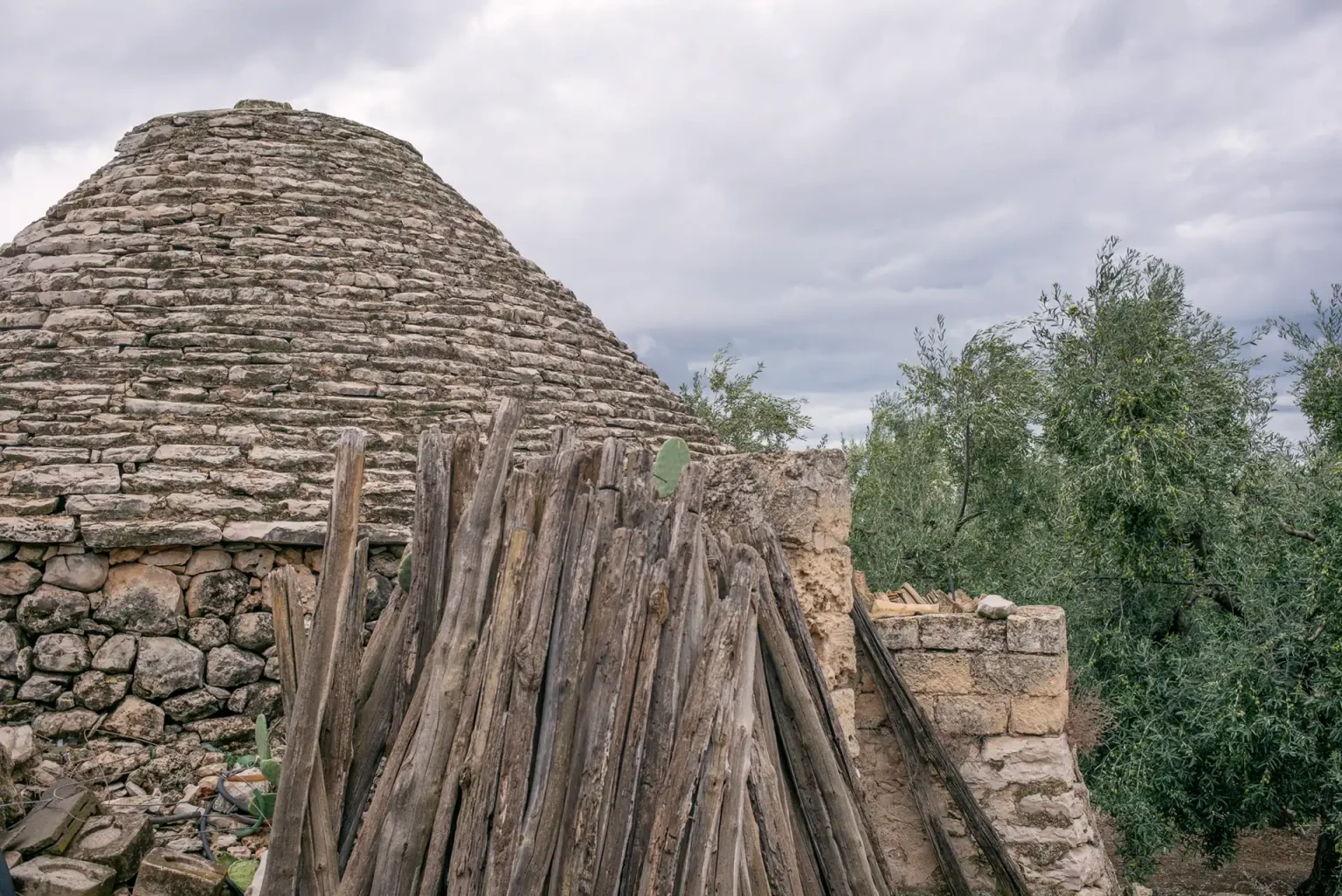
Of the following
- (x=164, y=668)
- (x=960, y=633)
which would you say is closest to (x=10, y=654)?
(x=164, y=668)

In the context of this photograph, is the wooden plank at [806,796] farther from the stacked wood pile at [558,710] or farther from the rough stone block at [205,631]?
the rough stone block at [205,631]

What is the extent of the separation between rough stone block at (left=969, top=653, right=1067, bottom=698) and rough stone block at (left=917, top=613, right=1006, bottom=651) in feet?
0.20

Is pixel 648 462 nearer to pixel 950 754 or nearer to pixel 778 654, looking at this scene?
pixel 778 654

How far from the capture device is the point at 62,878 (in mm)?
5156

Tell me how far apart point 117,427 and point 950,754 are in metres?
5.89

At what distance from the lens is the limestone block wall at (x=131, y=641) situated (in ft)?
21.5

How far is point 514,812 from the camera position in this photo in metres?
3.39

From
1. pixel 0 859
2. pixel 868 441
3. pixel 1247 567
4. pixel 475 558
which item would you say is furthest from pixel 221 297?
pixel 868 441

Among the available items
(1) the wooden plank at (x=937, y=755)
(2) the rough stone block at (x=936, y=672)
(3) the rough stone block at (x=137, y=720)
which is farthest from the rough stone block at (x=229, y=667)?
(2) the rough stone block at (x=936, y=672)

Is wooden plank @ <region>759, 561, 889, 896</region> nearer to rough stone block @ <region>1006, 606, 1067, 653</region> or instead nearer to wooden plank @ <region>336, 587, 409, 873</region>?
wooden plank @ <region>336, 587, 409, 873</region>

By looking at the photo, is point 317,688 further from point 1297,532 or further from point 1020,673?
point 1297,532

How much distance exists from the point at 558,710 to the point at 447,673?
1.37ft

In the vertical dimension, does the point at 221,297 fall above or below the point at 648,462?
above

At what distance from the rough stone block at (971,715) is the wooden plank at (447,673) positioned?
2.67 metres
